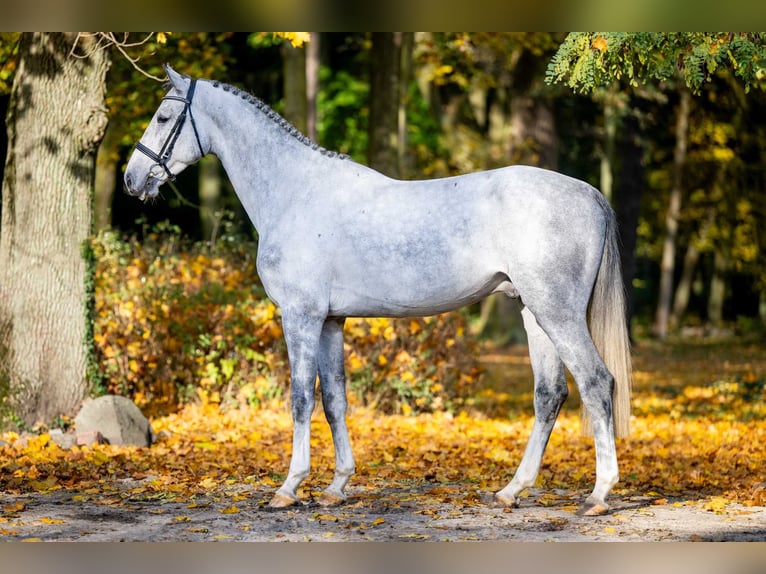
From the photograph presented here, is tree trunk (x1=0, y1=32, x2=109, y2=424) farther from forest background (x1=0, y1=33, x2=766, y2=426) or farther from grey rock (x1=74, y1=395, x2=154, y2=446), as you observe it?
grey rock (x1=74, y1=395, x2=154, y2=446)

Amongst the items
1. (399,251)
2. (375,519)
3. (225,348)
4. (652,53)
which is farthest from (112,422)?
(652,53)

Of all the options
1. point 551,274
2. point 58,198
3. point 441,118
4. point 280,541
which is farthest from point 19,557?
point 441,118

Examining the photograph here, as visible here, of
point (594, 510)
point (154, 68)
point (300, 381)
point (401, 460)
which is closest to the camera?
point (594, 510)

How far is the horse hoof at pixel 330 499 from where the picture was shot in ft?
23.0

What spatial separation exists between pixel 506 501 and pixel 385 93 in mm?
9190

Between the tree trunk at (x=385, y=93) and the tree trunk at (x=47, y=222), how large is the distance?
5.62 metres

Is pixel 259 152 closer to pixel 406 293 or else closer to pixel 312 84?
pixel 406 293

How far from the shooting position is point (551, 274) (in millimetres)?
6543

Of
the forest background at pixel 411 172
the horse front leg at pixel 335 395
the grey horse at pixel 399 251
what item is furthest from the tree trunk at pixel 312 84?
the horse front leg at pixel 335 395

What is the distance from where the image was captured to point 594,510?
6621mm

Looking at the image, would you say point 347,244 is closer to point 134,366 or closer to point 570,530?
point 570,530

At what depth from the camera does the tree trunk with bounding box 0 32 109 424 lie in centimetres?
972

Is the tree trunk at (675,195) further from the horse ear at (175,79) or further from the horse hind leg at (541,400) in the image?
the horse ear at (175,79)

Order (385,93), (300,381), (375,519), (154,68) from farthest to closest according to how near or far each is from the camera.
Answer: (385,93)
(154,68)
(300,381)
(375,519)
